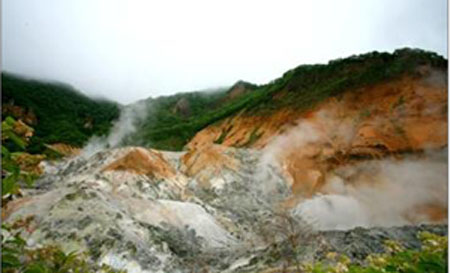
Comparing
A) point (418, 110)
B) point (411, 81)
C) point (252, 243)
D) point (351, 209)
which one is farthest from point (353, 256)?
point (411, 81)

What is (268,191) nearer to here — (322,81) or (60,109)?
(322,81)

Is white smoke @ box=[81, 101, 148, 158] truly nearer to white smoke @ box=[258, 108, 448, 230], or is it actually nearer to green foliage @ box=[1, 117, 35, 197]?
white smoke @ box=[258, 108, 448, 230]

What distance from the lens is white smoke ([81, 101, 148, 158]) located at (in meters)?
30.9

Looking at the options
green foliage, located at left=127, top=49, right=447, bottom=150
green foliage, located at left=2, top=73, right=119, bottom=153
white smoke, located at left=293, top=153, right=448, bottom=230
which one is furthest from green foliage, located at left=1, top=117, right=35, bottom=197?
green foliage, located at left=2, top=73, right=119, bottom=153

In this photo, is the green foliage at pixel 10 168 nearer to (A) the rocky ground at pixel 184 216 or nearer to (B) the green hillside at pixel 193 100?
(A) the rocky ground at pixel 184 216

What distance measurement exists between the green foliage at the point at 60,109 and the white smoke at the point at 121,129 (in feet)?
1.57

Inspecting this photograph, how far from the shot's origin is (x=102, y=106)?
37656 mm

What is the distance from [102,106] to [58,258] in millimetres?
37033

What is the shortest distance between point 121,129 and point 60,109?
163 inches

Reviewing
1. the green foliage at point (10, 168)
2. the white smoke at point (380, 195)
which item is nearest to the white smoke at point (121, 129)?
the white smoke at point (380, 195)

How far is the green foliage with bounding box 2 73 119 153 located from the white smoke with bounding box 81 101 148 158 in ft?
1.57

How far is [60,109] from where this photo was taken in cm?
3203

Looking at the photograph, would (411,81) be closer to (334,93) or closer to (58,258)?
(334,93)

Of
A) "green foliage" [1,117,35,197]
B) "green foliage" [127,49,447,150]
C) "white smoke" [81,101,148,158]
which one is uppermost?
"green foliage" [127,49,447,150]
